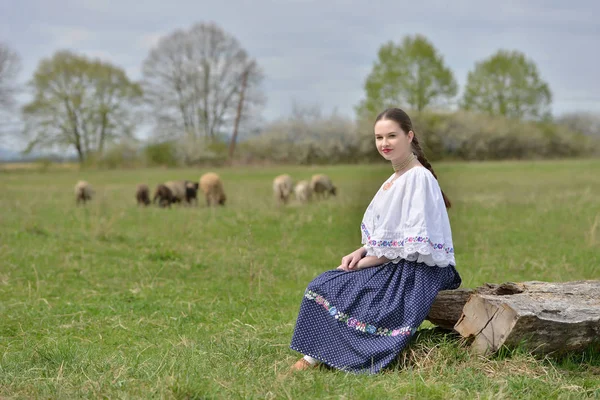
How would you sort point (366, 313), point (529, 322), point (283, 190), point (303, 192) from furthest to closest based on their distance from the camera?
point (303, 192) → point (283, 190) → point (366, 313) → point (529, 322)

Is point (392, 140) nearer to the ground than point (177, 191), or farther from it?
farther from it

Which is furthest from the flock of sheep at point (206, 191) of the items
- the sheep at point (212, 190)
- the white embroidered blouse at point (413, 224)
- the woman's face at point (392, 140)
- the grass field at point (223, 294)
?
the white embroidered blouse at point (413, 224)

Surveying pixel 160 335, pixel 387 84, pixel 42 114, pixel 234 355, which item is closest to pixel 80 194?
pixel 160 335

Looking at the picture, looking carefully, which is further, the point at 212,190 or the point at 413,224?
the point at 212,190

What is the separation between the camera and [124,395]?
387 centimetres

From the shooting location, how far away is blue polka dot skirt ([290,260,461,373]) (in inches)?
181

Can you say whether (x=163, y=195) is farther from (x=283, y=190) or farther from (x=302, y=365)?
(x=302, y=365)

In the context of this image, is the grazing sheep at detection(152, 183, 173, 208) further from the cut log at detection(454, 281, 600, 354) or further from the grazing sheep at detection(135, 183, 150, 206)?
the cut log at detection(454, 281, 600, 354)

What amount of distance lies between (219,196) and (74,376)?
1520 centimetres

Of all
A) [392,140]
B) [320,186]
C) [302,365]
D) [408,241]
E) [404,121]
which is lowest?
[302,365]

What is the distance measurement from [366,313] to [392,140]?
1.29 meters

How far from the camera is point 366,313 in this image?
15.3 ft

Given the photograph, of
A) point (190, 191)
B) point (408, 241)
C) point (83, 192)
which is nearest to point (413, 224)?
point (408, 241)

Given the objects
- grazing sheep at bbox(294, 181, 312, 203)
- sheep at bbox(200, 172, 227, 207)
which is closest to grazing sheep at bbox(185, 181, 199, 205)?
sheep at bbox(200, 172, 227, 207)
